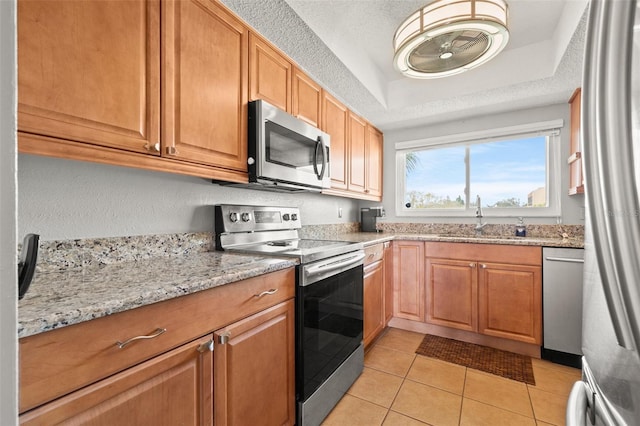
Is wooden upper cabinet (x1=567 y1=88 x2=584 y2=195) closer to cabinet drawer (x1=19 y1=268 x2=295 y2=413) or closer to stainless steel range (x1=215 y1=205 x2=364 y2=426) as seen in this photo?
stainless steel range (x1=215 y1=205 x2=364 y2=426)

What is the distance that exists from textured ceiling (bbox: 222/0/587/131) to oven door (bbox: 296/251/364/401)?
1.35m

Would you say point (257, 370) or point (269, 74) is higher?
point (269, 74)

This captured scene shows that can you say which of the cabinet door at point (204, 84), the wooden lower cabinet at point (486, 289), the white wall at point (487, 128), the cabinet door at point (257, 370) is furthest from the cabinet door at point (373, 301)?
the cabinet door at point (204, 84)

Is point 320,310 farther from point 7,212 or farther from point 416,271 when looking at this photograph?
point 416,271

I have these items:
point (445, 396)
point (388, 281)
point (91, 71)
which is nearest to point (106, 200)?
point (91, 71)

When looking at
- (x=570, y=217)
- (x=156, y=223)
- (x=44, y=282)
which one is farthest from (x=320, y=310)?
(x=570, y=217)

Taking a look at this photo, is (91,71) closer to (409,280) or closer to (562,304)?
(409,280)

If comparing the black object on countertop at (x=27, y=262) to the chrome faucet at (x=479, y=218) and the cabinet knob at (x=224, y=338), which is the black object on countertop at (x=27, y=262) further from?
the chrome faucet at (x=479, y=218)

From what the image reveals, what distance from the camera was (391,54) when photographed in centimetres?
242

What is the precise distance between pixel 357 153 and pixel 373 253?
1112mm

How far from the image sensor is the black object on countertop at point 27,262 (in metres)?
0.47

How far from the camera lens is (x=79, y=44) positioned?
966mm

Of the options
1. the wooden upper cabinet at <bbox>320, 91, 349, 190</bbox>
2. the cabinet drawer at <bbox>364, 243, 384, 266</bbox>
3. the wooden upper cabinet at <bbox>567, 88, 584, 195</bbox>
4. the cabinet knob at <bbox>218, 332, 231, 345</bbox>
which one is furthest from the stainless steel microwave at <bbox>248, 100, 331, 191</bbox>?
the wooden upper cabinet at <bbox>567, 88, 584, 195</bbox>

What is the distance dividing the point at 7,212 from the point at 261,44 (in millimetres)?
1684
